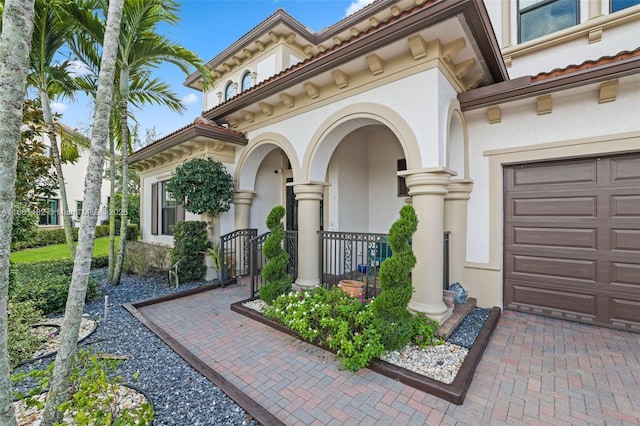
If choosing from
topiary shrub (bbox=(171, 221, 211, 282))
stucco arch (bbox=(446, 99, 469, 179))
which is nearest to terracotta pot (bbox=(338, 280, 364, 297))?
stucco arch (bbox=(446, 99, 469, 179))

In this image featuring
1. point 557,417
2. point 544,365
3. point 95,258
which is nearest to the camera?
point 557,417

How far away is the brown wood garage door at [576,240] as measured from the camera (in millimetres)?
4047

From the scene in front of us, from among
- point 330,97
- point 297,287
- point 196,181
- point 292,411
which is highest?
point 330,97

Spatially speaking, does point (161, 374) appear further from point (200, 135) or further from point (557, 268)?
point (557, 268)

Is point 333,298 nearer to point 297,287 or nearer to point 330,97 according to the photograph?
point 297,287

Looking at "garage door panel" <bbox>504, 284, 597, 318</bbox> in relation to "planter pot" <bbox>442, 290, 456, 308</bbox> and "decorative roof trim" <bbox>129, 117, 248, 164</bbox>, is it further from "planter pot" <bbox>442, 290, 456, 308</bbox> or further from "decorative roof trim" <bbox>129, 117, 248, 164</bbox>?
"decorative roof trim" <bbox>129, 117, 248, 164</bbox>

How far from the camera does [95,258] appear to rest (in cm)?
938

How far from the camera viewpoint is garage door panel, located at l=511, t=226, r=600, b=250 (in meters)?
4.30

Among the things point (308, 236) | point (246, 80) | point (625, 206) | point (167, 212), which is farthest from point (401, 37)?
point (167, 212)

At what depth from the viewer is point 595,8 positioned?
520cm

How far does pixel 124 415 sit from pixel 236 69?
1072 centimetres

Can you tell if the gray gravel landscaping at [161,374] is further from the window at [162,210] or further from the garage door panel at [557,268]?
the garage door panel at [557,268]

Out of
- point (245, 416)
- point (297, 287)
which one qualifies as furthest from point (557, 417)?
point (297, 287)

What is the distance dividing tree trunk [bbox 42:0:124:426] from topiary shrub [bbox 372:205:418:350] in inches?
114
